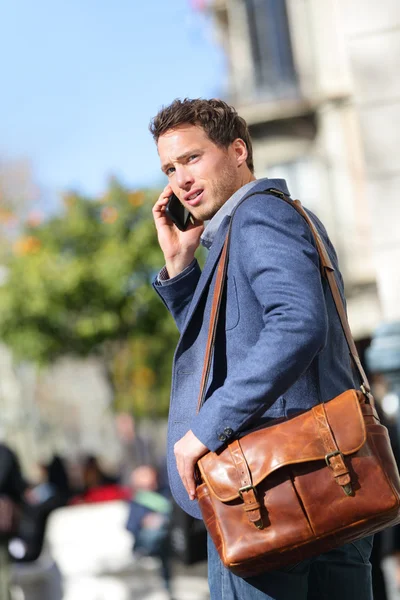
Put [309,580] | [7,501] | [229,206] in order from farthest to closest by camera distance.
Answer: [7,501], [229,206], [309,580]

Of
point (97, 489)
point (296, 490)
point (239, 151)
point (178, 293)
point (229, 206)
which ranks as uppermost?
point (239, 151)

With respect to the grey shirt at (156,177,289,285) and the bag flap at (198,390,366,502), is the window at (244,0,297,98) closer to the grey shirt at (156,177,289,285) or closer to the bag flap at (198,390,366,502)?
the grey shirt at (156,177,289,285)

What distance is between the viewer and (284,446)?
2.45 meters

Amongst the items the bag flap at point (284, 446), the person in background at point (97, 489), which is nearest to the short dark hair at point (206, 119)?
the bag flap at point (284, 446)

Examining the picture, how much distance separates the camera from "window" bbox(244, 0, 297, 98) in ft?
74.4

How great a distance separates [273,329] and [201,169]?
0.57 metres

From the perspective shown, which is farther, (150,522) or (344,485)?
(150,522)

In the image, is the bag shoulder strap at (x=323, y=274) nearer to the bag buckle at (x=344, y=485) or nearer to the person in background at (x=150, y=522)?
the bag buckle at (x=344, y=485)

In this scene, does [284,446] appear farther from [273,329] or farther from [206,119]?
[206,119]

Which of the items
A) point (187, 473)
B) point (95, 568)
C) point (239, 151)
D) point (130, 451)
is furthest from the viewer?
point (130, 451)

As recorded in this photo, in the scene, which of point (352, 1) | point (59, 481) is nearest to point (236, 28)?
point (59, 481)

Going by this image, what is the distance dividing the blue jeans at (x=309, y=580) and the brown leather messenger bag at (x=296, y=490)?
0.28 feet

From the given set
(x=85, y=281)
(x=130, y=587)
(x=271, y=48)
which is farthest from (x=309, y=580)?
(x=271, y=48)

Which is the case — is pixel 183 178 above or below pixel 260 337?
above
